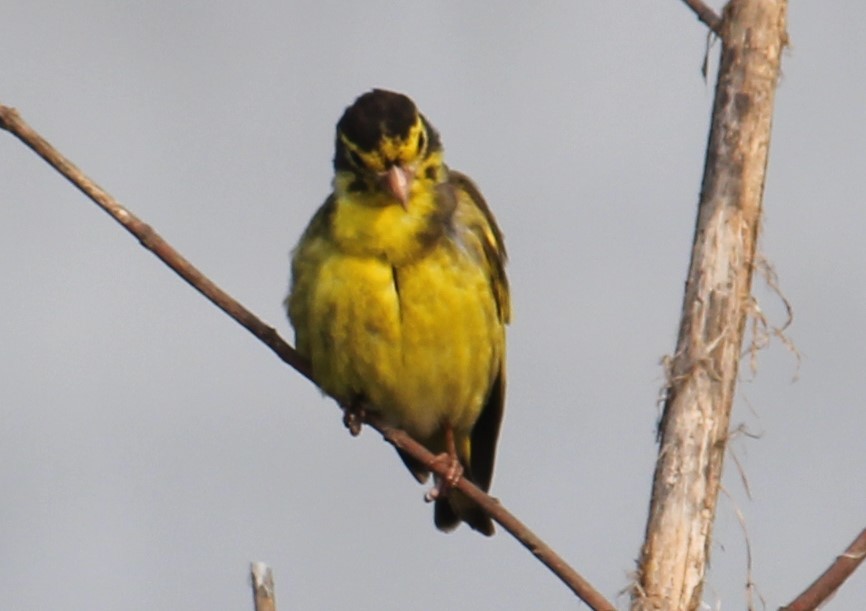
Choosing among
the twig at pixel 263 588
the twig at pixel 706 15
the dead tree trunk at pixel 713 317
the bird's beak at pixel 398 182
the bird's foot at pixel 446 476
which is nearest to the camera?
the twig at pixel 263 588

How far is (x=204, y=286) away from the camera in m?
3.88

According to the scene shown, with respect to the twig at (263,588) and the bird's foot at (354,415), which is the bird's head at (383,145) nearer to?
the bird's foot at (354,415)

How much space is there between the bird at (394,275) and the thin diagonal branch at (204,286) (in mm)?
479

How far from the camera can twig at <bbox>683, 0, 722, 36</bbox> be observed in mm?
3930

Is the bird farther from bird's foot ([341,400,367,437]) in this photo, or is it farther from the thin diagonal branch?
the thin diagonal branch

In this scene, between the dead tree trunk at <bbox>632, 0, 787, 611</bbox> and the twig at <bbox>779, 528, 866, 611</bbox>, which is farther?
the dead tree trunk at <bbox>632, 0, 787, 611</bbox>

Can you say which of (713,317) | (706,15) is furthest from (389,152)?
(713,317)

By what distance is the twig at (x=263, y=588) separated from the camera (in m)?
3.17

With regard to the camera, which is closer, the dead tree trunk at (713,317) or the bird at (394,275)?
the dead tree trunk at (713,317)

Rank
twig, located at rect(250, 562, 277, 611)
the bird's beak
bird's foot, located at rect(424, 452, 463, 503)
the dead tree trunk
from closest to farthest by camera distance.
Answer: twig, located at rect(250, 562, 277, 611) < the dead tree trunk < the bird's beak < bird's foot, located at rect(424, 452, 463, 503)

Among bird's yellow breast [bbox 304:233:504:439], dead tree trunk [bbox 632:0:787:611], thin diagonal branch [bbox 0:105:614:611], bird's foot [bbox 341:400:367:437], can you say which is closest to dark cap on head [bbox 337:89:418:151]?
bird's yellow breast [bbox 304:233:504:439]

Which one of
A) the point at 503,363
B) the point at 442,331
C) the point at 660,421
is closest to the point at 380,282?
the point at 442,331

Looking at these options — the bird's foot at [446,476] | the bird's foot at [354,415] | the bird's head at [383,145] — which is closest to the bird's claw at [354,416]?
the bird's foot at [354,415]

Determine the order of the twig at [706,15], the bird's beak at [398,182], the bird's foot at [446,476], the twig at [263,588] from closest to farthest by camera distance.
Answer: the twig at [263,588] → the twig at [706,15] → the bird's beak at [398,182] → the bird's foot at [446,476]
